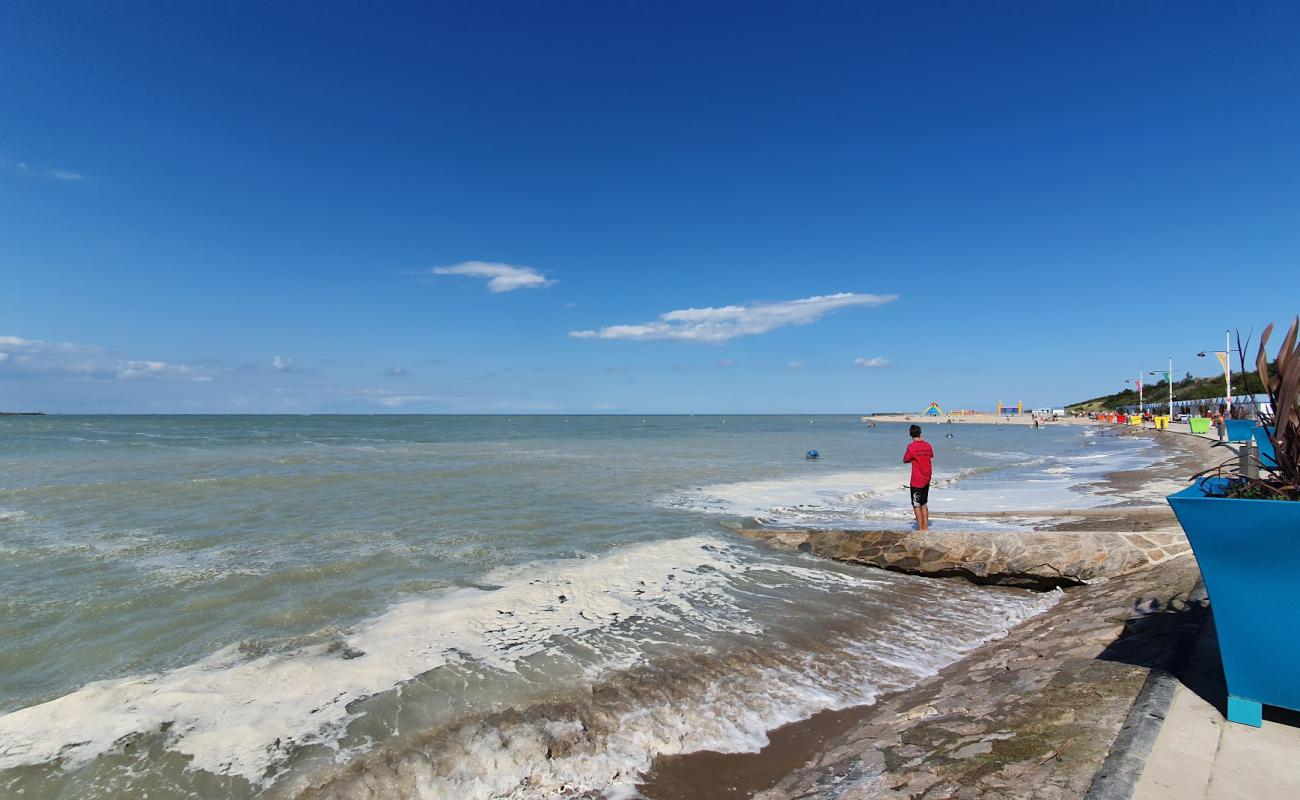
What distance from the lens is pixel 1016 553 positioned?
340 inches

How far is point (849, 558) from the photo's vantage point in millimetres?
9984

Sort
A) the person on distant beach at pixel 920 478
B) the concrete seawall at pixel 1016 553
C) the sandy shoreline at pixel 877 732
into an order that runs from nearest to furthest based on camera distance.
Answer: the sandy shoreline at pixel 877 732
the concrete seawall at pixel 1016 553
the person on distant beach at pixel 920 478

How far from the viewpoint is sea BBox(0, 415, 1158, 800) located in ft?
14.6

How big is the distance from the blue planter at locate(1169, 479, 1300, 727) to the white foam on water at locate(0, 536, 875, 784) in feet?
14.5

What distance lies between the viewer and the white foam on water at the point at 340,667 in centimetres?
472

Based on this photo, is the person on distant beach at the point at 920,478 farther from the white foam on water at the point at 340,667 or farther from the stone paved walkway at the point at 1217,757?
the stone paved walkway at the point at 1217,757

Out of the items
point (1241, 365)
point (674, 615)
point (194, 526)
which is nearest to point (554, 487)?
point (194, 526)

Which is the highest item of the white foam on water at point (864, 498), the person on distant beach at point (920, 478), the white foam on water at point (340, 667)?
the person on distant beach at point (920, 478)

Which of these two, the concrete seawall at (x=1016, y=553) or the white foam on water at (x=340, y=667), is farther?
the concrete seawall at (x=1016, y=553)

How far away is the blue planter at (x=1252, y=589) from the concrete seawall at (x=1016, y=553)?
5.38 metres

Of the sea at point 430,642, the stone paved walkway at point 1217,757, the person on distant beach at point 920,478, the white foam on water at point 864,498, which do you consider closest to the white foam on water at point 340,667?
the sea at point 430,642

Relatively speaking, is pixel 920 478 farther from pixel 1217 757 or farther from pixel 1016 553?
pixel 1217 757

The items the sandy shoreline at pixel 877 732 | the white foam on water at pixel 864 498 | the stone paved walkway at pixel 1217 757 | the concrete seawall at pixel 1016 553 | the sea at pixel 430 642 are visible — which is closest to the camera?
the stone paved walkway at pixel 1217 757

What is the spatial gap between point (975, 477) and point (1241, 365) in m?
20.5
